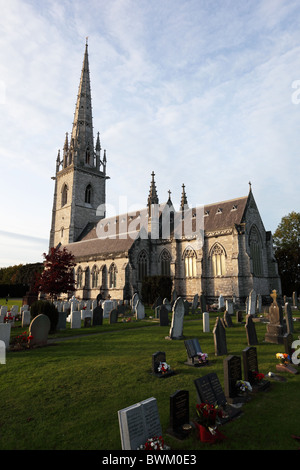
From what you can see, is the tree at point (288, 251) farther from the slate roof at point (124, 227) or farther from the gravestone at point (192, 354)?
the gravestone at point (192, 354)

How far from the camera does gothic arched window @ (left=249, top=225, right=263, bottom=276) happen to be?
92.8 ft

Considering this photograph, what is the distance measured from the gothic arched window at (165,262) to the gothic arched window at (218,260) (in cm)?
591

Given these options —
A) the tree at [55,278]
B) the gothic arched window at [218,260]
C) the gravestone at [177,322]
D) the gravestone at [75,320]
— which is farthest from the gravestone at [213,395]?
the gothic arched window at [218,260]

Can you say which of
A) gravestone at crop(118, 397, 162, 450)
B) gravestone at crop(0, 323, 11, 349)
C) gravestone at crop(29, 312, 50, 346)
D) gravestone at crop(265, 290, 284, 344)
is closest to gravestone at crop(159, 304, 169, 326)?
gravestone at crop(265, 290, 284, 344)

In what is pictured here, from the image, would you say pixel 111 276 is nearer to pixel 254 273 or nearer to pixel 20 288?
pixel 254 273

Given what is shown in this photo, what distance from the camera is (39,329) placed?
10453 mm

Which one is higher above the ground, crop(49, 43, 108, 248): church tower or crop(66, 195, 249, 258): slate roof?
crop(49, 43, 108, 248): church tower

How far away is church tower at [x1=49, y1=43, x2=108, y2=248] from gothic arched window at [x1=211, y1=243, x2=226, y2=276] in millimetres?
24924

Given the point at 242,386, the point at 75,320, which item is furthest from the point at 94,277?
the point at 242,386

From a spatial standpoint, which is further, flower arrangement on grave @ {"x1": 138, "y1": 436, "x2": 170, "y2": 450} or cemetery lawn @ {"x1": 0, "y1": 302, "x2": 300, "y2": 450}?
cemetery lawn @ {"x1": 0, "y1": 302, "x2": 300, "y2": 450}

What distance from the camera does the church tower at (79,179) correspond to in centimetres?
4594

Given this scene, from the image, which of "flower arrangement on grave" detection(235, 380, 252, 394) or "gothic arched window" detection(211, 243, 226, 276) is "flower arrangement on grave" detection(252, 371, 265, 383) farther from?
"gothic arched window" detection(211, 243, 226, 276)

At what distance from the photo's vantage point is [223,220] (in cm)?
2980

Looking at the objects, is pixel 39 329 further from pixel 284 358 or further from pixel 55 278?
pixel 55 278
